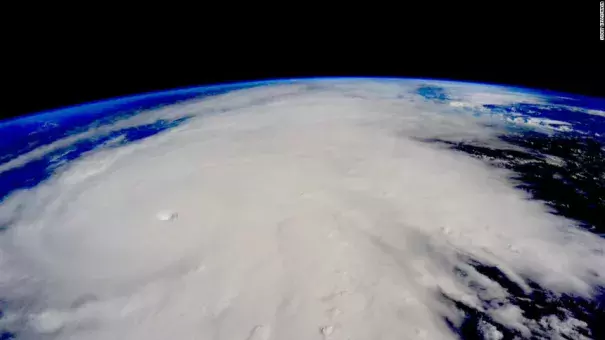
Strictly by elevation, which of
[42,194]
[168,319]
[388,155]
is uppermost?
[388,155]

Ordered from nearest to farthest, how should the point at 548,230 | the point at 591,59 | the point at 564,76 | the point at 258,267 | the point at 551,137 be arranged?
the point at 258,267, the point at 548,230, the point at 551,137, the point at 591,59, the point at 564,76

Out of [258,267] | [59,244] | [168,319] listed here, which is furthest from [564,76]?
[59,244]

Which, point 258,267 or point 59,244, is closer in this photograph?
point 258,267

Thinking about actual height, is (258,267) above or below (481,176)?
below

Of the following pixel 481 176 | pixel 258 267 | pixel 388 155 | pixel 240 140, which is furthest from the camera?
pixel 240 140

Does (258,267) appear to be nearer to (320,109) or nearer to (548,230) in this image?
(548,230)

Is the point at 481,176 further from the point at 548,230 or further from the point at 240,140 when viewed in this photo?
the point at 240,140
